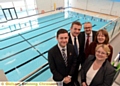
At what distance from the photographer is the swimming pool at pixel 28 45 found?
3.28 meters

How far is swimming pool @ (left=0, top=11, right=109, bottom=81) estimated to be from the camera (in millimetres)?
3277

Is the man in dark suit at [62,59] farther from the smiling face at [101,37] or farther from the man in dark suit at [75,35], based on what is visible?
the smiling face at [101,37]

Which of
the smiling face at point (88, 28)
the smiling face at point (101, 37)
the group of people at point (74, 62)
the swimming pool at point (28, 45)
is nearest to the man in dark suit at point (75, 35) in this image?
the group of people at point (74, 62)

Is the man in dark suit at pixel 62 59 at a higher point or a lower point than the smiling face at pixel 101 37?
lower

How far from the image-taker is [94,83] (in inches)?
52.7

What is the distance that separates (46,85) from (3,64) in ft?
12.4

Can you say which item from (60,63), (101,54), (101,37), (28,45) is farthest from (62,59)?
(28,45)

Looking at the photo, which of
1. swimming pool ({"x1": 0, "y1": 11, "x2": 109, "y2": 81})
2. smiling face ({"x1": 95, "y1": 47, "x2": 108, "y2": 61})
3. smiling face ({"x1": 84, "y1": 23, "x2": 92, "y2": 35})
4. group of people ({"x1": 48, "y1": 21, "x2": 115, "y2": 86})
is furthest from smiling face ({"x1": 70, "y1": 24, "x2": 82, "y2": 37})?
swimming pool ({"x1": 0, "y1": 11, "x2": 109, "y2": 81})

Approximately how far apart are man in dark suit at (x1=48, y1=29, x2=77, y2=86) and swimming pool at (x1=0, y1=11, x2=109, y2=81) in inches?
22.8

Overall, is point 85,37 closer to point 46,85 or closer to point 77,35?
point 77,35

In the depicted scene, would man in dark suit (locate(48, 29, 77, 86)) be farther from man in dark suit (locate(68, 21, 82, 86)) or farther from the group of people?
man in dark suit (locate(68, 21, 82, 86))

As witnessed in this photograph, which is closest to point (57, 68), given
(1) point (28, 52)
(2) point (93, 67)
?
(2) point (93, 67)

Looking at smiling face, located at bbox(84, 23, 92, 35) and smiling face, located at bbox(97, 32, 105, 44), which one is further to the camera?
smiling face, located at bbox(84, 23, 92, 35)

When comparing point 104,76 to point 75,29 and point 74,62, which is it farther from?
point 75,29
